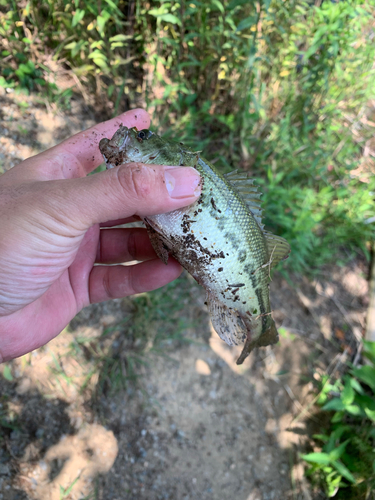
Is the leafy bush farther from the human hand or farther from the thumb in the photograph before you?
the thumb

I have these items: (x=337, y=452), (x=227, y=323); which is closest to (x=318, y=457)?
(x=337, y=452)

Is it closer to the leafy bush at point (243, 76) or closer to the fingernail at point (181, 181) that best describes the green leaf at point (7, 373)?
the fingernail at point (181, 181)

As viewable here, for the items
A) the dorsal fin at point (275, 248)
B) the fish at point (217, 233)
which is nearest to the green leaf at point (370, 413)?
the fish at point (217, 233)

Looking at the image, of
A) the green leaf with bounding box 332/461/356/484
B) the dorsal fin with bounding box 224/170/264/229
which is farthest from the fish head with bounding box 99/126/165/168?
the green leaf with bounding box 332/461/356/484

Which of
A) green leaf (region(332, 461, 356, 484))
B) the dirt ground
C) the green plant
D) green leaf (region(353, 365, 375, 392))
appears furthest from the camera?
green leaf (region(353, 365, 375, 392))

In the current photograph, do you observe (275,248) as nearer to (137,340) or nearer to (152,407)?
(137,340)
